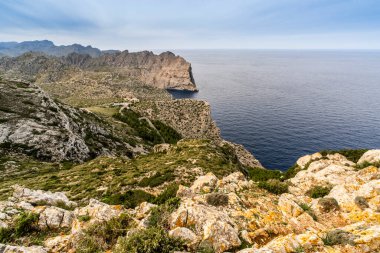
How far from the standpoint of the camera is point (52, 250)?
11.5 metres

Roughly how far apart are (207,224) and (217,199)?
371 centimetres

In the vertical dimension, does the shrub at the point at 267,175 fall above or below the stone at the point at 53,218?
below

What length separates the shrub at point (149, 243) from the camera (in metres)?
9.62

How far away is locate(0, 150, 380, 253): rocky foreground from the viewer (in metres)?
10.1

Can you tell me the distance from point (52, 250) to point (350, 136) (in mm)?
156143

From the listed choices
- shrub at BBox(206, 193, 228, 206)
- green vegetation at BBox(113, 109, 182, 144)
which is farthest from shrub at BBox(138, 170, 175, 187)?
green vegetation at BBox(113, 109, 182, 144)

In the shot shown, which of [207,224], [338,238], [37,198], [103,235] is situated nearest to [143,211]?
[103,235]

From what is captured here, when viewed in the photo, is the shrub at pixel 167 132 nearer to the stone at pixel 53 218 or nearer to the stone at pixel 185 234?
the stone at pixel 53 218

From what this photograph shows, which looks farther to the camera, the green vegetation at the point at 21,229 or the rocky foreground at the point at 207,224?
the green vegetation at the point at 21,229

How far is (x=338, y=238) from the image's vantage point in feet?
33.3

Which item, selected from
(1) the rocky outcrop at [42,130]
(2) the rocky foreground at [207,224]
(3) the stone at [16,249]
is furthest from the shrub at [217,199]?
(1) the rocky outcrop at [42,130]

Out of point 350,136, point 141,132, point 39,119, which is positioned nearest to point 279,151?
point 350,136

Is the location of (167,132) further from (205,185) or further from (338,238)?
(338,238)

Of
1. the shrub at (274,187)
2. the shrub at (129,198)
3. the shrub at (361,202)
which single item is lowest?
the shrub at (129,198)
